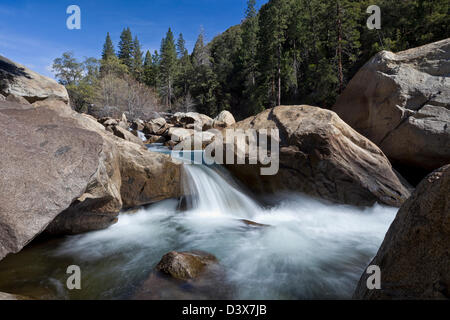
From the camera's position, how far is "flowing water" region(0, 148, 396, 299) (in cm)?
330

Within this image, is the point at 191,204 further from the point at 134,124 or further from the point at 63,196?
the point at 134,124

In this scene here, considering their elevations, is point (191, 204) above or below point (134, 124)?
below

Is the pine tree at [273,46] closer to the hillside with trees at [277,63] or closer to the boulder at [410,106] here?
the hillside with trees at [277,63]

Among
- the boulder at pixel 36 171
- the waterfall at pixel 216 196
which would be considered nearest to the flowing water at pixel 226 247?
the waterfall at pixel 216 196

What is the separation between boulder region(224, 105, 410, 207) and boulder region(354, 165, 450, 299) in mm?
4273

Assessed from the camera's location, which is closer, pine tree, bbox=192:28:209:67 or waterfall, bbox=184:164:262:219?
waterfall, bbox=184:164:262:219

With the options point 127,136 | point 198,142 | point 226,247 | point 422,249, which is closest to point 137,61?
point 198,142

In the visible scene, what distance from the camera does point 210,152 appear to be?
777 cm

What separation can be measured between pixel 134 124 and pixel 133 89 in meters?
9.94

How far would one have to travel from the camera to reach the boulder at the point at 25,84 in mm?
6449

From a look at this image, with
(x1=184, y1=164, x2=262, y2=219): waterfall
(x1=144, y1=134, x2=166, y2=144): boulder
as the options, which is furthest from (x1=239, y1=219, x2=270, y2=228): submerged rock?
(x1=144, y1=134, x2=166, y2=144): boulder

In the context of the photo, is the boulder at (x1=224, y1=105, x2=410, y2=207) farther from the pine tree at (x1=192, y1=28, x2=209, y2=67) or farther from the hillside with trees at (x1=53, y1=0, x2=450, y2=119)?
the pine tree at (x1=192, y1=28, x2=209, y2=67)

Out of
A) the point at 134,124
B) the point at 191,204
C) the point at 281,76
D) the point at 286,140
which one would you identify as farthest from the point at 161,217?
the point at 281,76

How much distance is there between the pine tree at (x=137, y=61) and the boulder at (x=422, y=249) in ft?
193
